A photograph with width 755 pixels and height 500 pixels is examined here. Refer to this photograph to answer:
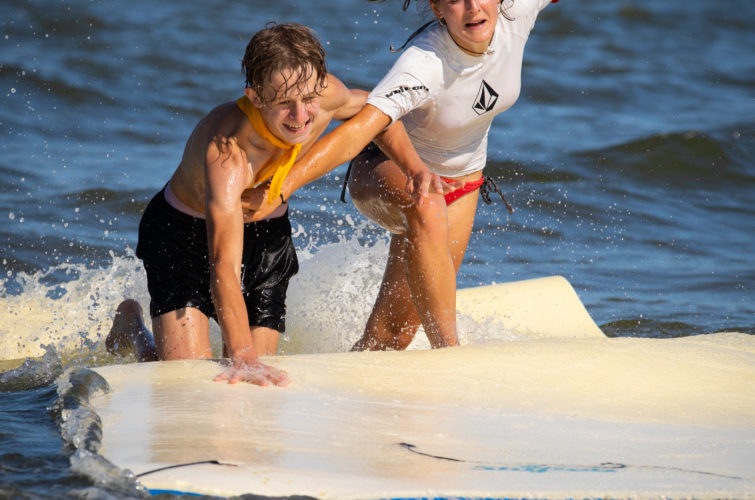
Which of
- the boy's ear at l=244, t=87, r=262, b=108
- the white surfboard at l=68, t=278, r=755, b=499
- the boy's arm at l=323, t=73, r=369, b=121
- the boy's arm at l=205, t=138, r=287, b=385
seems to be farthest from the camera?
the boy's arm at l=323, t=73, r=369, b=121

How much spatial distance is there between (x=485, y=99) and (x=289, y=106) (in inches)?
35.2

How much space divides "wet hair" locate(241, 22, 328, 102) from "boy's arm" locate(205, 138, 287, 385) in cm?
26

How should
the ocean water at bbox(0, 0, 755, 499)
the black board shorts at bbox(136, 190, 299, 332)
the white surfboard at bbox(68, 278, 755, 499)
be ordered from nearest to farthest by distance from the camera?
the white surfboard at bbox(68, 278, 755, 499) < the black board shorts at bbox(136, 190, 299, 332) < the ocean water at bbox(0, 0, 755, 499)

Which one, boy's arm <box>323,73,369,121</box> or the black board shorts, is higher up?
boy's arm <box>323,73,369,121</box>

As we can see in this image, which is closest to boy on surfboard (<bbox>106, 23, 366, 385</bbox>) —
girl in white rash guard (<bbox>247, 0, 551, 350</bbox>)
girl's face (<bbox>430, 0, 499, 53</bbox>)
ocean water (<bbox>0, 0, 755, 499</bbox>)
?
girl in white rash guard (<bbox>247, 0, 551, 350</bbox>)

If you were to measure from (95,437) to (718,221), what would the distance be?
6557mm

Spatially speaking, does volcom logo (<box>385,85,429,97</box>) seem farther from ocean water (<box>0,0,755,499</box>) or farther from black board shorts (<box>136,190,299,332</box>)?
ocean water (<box>0,0,755,499</box>)

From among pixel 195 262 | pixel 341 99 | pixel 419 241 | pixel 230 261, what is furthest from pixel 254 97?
pixel 419 241

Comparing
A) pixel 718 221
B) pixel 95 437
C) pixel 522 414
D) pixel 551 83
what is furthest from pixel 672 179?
pixel 95 437

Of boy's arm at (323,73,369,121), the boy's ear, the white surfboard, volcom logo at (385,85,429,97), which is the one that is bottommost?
the white surfboard

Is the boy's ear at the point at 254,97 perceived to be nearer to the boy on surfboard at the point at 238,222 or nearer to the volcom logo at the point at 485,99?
the boy on surfboard at the point at 238,222

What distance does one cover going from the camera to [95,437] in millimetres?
2430

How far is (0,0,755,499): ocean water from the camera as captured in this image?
4527 millimetres

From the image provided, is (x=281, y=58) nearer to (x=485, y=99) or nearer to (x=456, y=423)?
(x=485, y=99)
